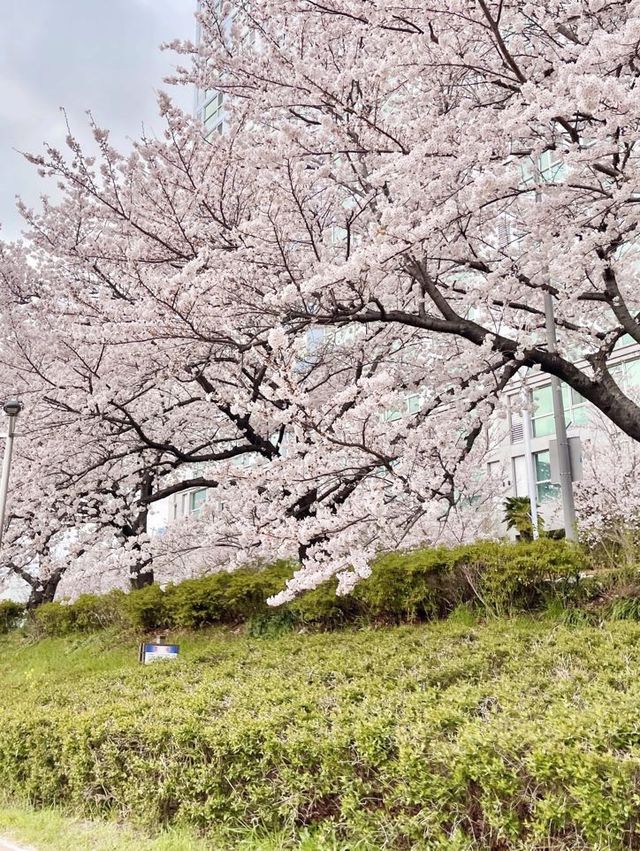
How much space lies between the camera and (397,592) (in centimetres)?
679

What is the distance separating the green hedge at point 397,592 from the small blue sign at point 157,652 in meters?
1.19

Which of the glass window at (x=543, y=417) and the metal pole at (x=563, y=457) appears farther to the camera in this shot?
the glass window at (x=543, y=417)

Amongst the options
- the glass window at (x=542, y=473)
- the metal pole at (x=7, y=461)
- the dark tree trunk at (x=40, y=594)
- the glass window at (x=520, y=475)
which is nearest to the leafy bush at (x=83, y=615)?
the metal pole at (x=7, y=461)

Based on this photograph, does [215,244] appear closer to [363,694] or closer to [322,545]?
[322,545]

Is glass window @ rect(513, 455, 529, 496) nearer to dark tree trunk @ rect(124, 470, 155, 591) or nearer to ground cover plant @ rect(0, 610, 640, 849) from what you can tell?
dark tree trunk @ rect(124, 470, 155, 591)

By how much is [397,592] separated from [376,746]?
156 inches

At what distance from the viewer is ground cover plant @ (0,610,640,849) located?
2412 millimetres

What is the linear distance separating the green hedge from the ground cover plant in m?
0.62

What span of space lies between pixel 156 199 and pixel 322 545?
405 centimetres

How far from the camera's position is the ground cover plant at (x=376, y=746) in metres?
2.41

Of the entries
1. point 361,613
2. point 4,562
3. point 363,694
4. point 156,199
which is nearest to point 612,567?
point 361,613

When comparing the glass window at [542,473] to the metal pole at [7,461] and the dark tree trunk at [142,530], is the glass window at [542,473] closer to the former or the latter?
the dark tree trunk at [142,530]

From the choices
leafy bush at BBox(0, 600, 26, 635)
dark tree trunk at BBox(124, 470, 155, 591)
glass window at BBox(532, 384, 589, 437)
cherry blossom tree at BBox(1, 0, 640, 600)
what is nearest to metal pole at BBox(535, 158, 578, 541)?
cherry blossom tree at BBox(1, 0, 640, 600)

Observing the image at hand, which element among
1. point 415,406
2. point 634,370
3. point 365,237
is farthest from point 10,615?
point 634,370
